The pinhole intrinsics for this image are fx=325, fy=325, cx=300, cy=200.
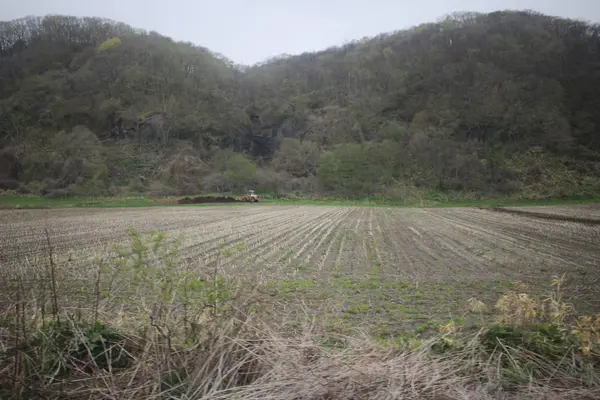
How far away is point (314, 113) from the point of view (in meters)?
93.3

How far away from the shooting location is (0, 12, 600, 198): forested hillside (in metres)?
60.0

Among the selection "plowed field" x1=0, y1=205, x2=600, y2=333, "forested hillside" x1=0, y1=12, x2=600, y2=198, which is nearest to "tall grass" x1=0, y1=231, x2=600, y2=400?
"plowed field" x1=0, y1=205, x2=600, y2=333

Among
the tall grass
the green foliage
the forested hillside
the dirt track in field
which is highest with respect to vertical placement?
the green foliage

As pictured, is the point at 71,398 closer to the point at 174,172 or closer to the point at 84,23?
the point at 174,172

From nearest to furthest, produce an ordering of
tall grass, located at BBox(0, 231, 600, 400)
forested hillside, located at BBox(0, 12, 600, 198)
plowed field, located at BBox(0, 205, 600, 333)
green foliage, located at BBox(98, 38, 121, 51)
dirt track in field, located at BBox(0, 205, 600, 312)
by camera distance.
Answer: tall grass, located at BBox(0, 231, 600, 400)
plowed field, located at BBox(0, 205, 600, 333)
dirt track in field, located at BBox(0, 205, 600, 312)
forested hillside, located at BBox(0, 12, 600, 198)
green foliage, located at BBox(98, 38, 121, 51)

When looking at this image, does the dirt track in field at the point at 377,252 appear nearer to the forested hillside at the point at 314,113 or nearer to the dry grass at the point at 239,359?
the dry grass at the point at 239,359

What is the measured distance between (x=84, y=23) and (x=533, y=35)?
140952 millimetres

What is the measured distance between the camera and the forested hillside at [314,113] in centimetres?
6003

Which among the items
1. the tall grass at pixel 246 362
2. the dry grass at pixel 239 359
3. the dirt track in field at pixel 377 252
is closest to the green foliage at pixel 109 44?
the dirt track in field at pixel 377 252

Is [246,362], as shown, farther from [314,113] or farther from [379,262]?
[314,113]

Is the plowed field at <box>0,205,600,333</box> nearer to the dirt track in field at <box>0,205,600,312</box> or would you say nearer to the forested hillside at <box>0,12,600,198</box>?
the dirt track in field at <box>0,205,600,312</box>

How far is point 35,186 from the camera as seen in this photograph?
5712 cm

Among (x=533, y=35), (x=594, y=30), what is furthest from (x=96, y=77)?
(x=594, y=30)

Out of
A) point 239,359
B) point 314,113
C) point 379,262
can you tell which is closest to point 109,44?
point 314,113
